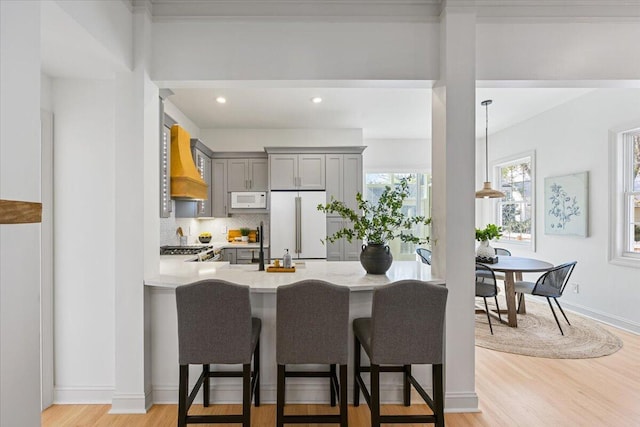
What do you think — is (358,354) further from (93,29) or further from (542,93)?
(542,93)

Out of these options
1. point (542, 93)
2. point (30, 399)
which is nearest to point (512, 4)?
point (542, 93)

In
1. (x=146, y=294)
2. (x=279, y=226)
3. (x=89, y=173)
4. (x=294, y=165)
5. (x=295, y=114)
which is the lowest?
(x=146, y=294)

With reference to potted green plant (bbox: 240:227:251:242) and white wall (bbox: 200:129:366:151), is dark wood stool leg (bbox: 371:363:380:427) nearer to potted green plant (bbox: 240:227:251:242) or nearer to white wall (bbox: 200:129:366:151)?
potted green plant (bbox: 240:227:251:242)

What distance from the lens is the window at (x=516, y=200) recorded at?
549cm

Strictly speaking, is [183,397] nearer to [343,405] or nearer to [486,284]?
[343,405]

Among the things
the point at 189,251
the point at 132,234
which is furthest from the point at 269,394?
the point at 189,251

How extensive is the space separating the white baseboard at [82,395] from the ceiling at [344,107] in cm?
311

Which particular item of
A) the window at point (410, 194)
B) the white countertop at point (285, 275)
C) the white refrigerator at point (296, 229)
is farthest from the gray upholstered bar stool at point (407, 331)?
the window at point (410, 194)

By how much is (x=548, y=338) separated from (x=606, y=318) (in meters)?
1.15

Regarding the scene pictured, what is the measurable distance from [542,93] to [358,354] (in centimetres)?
421

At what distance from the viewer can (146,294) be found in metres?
2.27

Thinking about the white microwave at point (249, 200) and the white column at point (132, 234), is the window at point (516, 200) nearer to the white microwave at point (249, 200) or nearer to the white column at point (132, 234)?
the white microwave at point (249, 200)

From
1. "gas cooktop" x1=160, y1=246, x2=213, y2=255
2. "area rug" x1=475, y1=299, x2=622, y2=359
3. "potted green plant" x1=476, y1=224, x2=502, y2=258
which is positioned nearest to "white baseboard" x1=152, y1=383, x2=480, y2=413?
"area rug" x1=475, y1=299, x2=622, y2=359

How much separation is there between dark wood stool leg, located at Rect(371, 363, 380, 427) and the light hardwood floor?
14.6 inches
